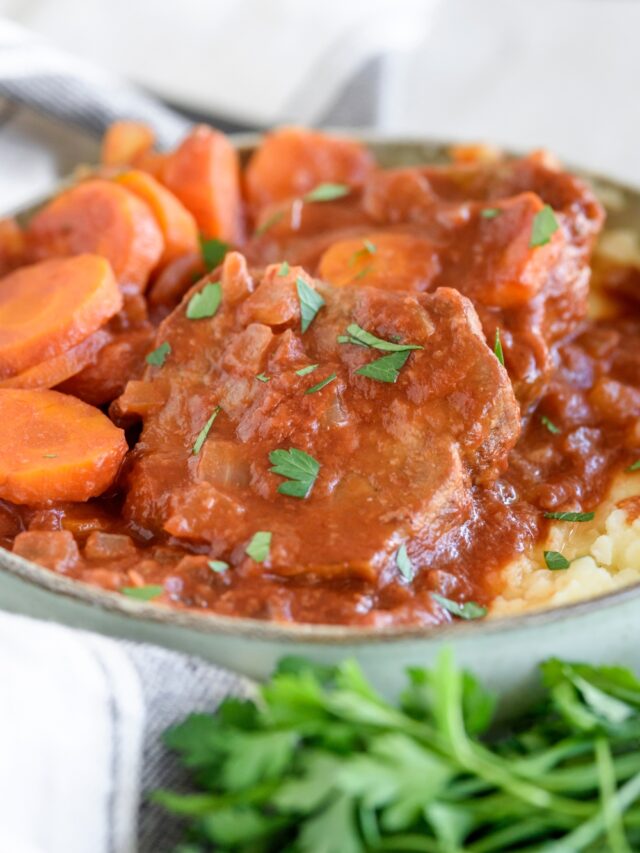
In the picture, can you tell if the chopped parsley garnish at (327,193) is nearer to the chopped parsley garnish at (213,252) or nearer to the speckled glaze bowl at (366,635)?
the chopped parsley garnish at (213,252)

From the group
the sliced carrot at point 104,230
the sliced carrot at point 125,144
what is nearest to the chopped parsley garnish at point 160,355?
the sliced carrot at point 104,230

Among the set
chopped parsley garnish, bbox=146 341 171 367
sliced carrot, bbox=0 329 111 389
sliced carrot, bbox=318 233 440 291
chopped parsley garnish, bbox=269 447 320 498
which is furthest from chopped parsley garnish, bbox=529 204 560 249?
sliced carrot, bbox=0 329 111 389

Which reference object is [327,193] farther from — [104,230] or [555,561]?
[555,561]

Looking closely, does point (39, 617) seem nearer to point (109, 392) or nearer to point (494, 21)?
point (109, 392)

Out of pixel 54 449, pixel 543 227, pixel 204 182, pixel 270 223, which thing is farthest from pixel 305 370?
pixel 204 182

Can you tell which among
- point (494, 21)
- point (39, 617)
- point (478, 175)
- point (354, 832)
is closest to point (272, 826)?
point (354, 832)

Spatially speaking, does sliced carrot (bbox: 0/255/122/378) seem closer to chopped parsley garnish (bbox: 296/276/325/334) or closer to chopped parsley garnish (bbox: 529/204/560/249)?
chopped parsley garnish (bbox: 296/276/325/334)
